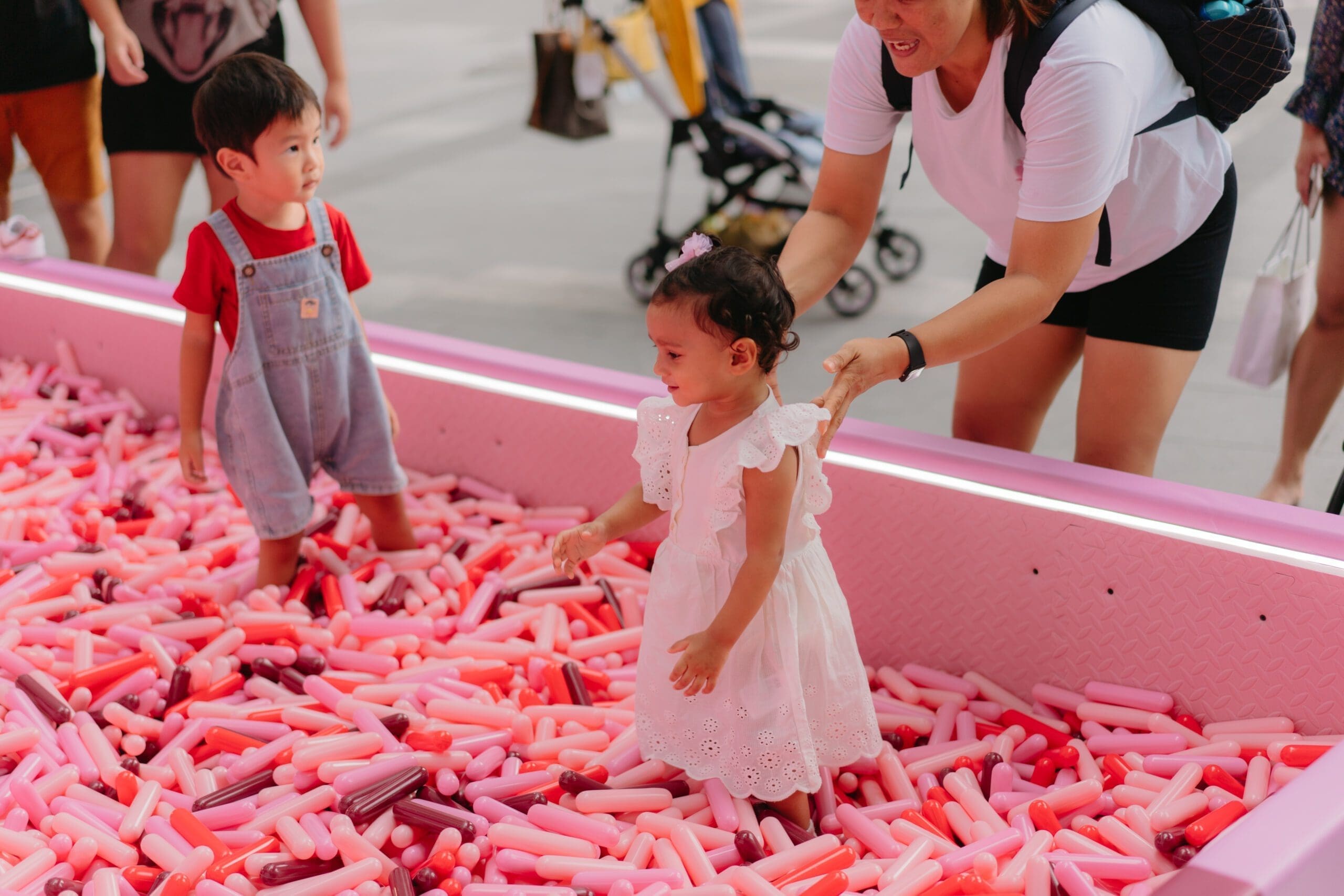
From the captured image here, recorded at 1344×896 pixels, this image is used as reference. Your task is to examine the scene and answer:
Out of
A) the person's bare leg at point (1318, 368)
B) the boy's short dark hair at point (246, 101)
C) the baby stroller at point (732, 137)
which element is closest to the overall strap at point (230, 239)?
the boy's short dark hair at point (246, 101)

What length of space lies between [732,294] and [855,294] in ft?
9.19

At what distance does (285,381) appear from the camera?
6.76 feet

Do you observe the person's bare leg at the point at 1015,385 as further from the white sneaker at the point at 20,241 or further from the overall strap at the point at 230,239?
the white sneaker at the point at 20,241

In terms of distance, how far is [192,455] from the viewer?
2.03m

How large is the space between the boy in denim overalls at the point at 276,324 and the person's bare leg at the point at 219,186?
2.29 ft

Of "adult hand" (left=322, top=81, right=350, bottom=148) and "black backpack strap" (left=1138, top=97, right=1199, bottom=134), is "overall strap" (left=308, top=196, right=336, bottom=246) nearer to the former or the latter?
"adult hand" (left=322, top=81, right=350, bottom=148)

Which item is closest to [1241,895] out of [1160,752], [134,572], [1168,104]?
[1160,752]

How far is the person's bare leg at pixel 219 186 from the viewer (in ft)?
8.80

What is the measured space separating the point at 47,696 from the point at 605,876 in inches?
38.6

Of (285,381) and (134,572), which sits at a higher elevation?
(285,381)

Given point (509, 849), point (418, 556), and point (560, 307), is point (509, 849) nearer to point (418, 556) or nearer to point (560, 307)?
point (418, 556)

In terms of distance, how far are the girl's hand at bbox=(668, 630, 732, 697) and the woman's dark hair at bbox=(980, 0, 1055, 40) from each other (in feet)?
2.71

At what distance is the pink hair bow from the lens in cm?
147

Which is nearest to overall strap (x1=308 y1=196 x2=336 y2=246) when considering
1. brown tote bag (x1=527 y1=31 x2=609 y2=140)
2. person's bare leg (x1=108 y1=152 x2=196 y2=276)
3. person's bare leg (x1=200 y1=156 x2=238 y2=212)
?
person's bare leg (x1=200 y1=156 x2=238 y2=212)
